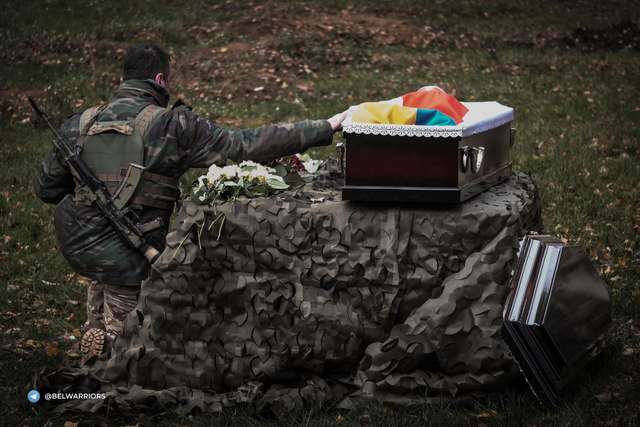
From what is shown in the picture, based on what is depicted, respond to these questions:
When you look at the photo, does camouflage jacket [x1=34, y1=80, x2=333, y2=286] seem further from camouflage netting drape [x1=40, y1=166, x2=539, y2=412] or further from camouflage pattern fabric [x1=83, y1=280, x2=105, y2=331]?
camouflage netting drape [x1=40, y1=166, x2=539, y2=412]

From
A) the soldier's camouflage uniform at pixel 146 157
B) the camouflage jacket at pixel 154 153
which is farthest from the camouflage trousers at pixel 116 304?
the camouflage jacket at pixel 154 153

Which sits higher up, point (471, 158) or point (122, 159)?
point (471, 158)

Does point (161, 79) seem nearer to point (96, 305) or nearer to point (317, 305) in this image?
point (96, 305)

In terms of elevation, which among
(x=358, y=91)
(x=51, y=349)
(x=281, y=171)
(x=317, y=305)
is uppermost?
(x=281, y=171)

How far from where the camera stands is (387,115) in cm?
473

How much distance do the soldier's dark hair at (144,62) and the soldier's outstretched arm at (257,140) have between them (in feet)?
1.50

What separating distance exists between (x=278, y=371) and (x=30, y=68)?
13.3 metres

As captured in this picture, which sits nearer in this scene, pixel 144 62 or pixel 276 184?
pixel 276 184

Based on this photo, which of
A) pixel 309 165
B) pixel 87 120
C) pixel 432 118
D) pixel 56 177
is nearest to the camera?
pixel 432 118

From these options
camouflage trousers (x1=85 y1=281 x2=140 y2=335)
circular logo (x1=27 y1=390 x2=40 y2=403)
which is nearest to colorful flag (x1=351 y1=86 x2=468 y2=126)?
camouflage trousers (x1=85 y1=281 x2=140 y2=335)

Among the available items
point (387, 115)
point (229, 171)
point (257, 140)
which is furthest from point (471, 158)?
point (229, 171)

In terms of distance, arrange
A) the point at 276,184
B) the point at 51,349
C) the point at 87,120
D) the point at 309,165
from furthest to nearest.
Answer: the point at 51,349 < the point at 309,165 < the point at 87,120 < the point at 276,184

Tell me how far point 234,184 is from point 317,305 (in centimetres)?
85

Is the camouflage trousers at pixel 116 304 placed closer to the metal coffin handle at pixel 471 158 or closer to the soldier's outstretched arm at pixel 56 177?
the soldier's outstretched arm at pixel 56 177
